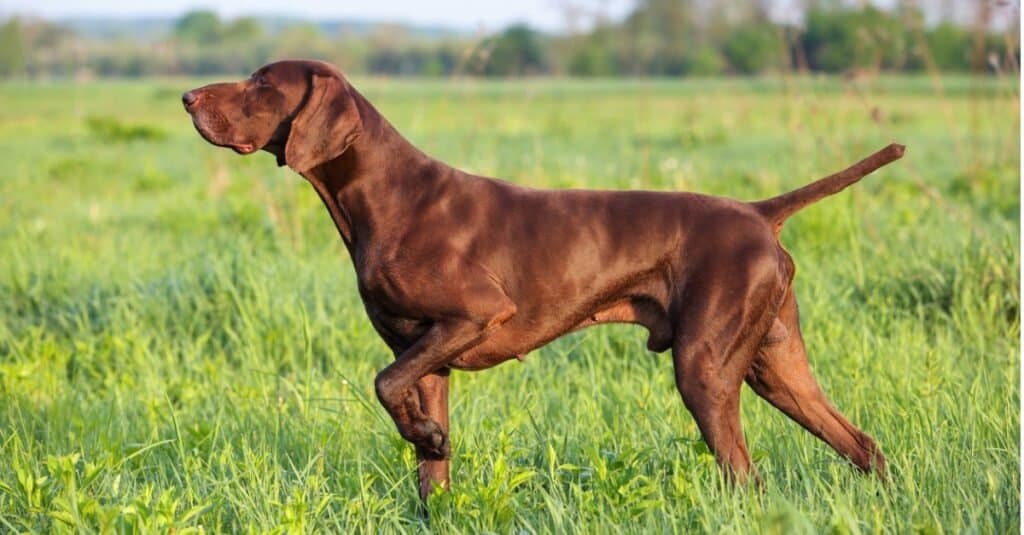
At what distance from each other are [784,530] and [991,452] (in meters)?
1.16

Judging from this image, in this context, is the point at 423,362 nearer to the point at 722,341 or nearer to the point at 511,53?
the point at 722,341

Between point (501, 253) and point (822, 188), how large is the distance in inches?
35.0

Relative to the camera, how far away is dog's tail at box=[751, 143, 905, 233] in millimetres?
3586

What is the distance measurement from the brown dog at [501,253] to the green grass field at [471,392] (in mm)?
282

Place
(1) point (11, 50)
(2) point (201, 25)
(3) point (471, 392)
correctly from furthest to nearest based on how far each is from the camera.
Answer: (2) point (201, 25) < (1) point (11, 50) < (3) point (471, 392)

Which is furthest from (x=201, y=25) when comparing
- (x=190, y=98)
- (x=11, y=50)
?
(x=190, y=98)

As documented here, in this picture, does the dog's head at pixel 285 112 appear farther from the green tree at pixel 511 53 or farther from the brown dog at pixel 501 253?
the green tree at pixel 511 53

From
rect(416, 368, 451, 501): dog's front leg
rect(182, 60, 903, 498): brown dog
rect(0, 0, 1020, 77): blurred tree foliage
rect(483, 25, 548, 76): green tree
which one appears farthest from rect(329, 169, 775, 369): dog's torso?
rect(483, 25, 548, 76): green tree

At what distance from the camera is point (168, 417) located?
466 centimetres

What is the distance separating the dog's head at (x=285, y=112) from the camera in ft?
11.3

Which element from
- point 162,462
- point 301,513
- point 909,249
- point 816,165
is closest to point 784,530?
point 301,513

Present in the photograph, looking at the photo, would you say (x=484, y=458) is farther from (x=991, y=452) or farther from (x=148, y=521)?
(x=991, y=452)

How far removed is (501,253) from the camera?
140 inches

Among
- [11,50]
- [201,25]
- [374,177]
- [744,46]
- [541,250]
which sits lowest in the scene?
[744,46]
